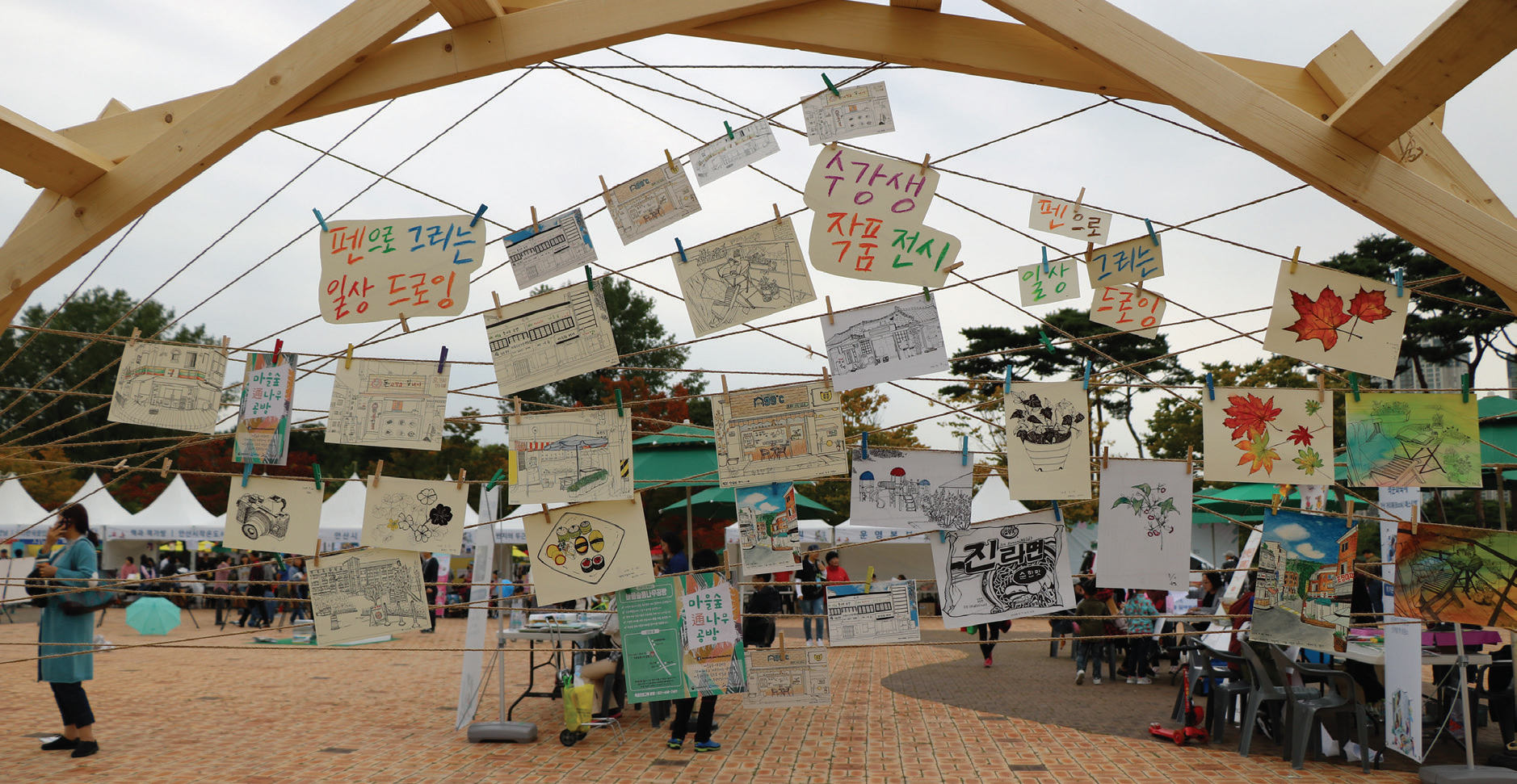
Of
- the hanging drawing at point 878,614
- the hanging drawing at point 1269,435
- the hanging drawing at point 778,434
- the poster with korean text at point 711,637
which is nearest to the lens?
the hanging drawing at point 1269,435

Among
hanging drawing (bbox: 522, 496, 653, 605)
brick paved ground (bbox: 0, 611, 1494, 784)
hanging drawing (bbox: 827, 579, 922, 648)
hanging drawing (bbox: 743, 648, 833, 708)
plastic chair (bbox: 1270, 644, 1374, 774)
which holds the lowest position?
brick paved ground (bbox: 0, 611, 1494, 784)

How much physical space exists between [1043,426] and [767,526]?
1.16 m

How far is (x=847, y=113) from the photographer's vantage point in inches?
142

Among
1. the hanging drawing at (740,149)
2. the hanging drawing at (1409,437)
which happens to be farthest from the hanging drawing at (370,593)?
the hanging drawing at (1409,437)

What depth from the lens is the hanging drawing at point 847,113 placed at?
3.60m

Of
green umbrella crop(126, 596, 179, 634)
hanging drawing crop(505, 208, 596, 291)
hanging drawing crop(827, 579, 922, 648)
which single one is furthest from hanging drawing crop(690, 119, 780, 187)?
green umbrella crop(126, 596, 179, 634)

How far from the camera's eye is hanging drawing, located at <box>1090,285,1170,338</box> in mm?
4043

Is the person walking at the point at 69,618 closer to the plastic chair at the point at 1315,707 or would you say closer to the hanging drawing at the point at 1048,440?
the hanging drawing at the point at 1048,440

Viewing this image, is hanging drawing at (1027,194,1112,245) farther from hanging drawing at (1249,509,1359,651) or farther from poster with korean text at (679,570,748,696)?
poster with korean text at (679,570,748,696)

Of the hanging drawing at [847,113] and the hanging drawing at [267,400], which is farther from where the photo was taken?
the hanging drawing at [267,400]

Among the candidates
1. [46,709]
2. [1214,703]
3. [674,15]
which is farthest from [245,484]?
[1214,703]

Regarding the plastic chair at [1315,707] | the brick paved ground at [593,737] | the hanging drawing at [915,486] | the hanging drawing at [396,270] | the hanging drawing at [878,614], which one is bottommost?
the brick paved ground at [593,737]

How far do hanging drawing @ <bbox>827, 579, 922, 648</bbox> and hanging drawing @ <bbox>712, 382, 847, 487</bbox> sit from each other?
62 centimetres

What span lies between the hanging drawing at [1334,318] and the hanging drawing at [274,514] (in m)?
3.80
